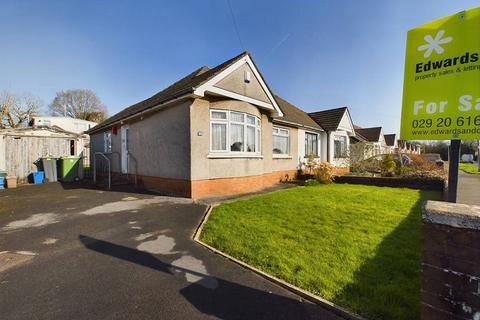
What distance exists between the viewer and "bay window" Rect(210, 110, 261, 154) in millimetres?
9508

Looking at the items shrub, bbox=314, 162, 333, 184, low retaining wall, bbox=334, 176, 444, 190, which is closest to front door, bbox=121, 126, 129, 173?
shrub, bbox=314, 162, 333, 184

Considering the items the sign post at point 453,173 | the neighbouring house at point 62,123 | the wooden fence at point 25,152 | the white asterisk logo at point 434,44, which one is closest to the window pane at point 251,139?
the white asterisk logo at point 434,44

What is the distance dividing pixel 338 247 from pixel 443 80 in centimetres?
314

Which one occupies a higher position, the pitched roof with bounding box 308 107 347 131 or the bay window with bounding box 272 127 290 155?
the pitched roof with bounding box 308 107 347 131

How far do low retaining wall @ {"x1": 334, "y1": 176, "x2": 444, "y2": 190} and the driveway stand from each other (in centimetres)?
1126

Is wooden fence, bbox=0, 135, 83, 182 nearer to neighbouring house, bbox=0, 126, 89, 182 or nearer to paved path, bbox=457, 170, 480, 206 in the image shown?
neighbouring house, bbox=0, 126, 89, 182

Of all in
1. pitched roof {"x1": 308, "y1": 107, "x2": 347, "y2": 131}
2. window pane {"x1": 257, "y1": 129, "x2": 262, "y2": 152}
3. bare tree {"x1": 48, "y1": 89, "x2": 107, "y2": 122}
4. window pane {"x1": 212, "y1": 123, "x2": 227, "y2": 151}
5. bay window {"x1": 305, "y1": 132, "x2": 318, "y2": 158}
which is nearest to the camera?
window pane {"x1": 212, "y1": 123, "x2": 227, "y2": 151}

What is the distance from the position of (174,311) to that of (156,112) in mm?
9617

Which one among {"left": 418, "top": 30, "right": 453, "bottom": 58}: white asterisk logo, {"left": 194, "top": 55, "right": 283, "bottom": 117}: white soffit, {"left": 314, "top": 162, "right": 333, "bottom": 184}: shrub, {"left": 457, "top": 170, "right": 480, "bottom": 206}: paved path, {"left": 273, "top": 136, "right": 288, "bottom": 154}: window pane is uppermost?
{"left": 194, "top": 55, "right": 283, "bottom": 117}: white soffit

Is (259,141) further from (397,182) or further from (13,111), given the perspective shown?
(13,111)

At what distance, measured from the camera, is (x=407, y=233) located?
499cm

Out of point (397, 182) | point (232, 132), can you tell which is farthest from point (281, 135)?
point (397, 182)

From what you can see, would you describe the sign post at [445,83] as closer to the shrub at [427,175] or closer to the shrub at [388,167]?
the shrub at [427,175]

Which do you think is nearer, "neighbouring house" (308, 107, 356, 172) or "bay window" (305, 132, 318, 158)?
"bay window" (305, 132, 318, 158)
